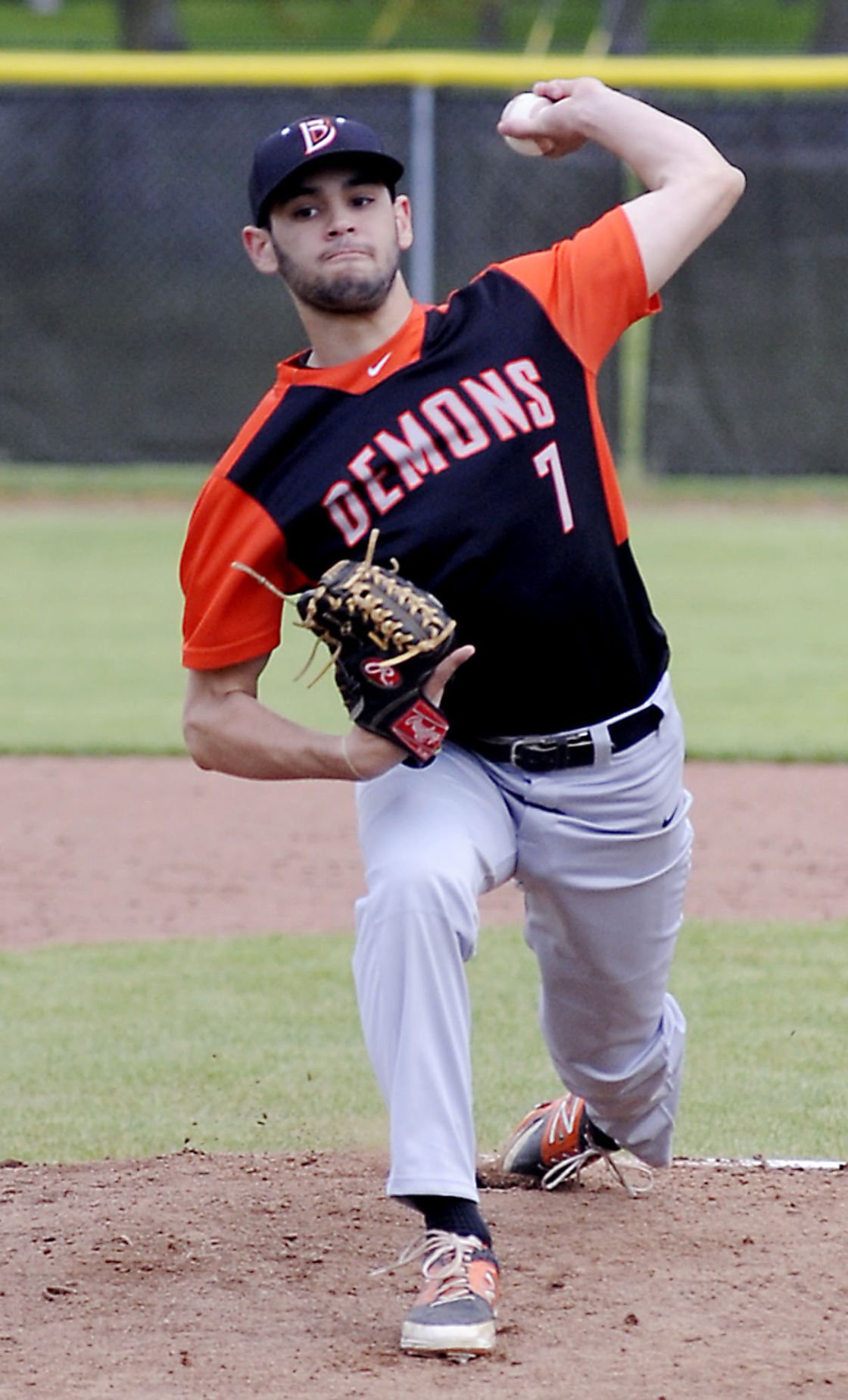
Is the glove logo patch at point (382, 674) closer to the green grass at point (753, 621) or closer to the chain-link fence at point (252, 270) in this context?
the green grass at point (753, 621)

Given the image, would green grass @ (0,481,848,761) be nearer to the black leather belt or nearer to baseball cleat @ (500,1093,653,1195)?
baseball cleat @ (500,1093,653,1195)

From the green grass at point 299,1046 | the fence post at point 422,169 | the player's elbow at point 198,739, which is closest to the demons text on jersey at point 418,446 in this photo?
the player's elbow at point 198,739

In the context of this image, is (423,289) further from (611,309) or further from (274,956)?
(611,309)

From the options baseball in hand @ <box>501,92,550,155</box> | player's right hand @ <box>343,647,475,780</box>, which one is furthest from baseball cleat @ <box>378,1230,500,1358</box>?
baseball in hand @ <box>501,92,550,155</box>

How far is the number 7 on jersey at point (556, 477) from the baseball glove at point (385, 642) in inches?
10.4

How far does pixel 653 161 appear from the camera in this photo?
3.20 meters

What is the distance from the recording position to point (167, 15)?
2730cm

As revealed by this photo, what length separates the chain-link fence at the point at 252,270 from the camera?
Answer: 12.7m

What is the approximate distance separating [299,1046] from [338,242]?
6.45 ft

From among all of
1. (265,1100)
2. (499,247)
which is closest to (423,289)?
(499,247)

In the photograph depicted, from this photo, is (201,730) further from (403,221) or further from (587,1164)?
(587,1164)

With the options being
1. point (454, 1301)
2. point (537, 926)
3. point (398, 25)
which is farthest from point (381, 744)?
point (398, 25)

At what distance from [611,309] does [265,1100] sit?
1.78m

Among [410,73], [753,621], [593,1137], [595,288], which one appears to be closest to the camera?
[595,288]
